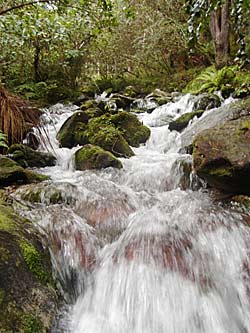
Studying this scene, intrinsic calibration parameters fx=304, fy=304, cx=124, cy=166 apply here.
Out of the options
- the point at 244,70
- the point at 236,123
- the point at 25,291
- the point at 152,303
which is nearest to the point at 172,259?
the point at 152,303

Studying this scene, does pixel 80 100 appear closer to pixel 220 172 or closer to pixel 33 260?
pixel 220 172

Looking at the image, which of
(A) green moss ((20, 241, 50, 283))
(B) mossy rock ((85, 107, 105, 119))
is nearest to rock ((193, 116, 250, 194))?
(A) green moss ((20, 241, 50, 283))

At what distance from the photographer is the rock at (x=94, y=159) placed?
4.90 m

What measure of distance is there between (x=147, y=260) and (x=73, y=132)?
4.46 m

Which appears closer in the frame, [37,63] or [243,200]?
[243,200]

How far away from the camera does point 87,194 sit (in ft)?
12.1

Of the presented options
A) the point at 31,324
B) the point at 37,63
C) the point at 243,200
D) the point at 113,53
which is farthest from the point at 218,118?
the point at 113,53

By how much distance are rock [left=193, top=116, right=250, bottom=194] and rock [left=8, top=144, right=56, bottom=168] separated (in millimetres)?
2859

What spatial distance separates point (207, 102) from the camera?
722cm

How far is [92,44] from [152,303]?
9.88 meters

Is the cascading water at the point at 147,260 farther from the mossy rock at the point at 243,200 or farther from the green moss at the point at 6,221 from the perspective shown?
the green moss at the point at 6,221

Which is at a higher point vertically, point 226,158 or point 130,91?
point 130,91

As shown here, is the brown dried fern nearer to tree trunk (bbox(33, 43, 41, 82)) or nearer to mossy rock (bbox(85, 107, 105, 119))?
mossy rock (bbox(85, 107, 105, 119))

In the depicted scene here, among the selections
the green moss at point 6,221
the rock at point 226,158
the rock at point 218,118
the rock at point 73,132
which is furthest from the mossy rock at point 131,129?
the green moss at point 6,221
